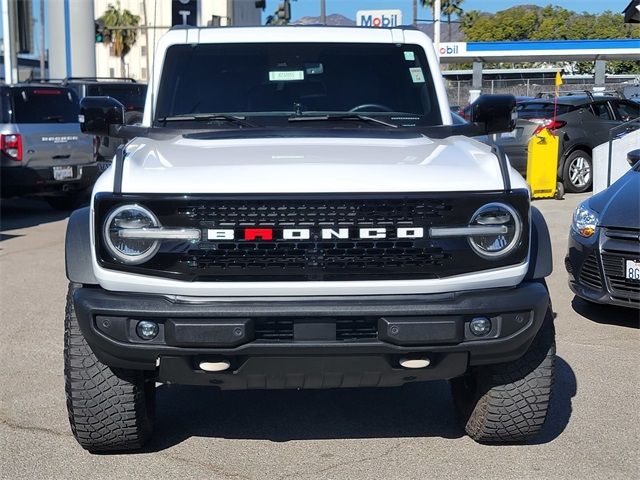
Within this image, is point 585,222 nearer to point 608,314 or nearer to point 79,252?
point 608,314

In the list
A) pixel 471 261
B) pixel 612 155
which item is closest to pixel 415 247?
pixel 471 261

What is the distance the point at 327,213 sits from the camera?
147 inches

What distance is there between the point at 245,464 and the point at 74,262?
1.21m

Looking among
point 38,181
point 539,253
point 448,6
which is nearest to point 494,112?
point 539,253

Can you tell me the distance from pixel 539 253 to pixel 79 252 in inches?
77.1

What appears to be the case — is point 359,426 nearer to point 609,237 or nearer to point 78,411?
point 78,411

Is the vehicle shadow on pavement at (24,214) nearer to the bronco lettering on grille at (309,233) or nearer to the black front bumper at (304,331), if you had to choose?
the black front bumper at (304,331)

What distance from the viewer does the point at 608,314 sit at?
7332mm

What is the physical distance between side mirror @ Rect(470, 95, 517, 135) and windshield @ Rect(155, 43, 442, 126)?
0.23 m

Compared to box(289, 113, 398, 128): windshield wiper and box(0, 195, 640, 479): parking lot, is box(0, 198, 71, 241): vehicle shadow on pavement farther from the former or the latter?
box(289, 113, 398, 128): windshield wiper

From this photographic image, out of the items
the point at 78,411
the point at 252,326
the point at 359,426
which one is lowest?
the point at 359,426

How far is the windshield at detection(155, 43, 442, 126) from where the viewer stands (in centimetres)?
513

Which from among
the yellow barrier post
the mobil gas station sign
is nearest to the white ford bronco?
the yellow barrier post

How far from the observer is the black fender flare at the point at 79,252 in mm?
3854
